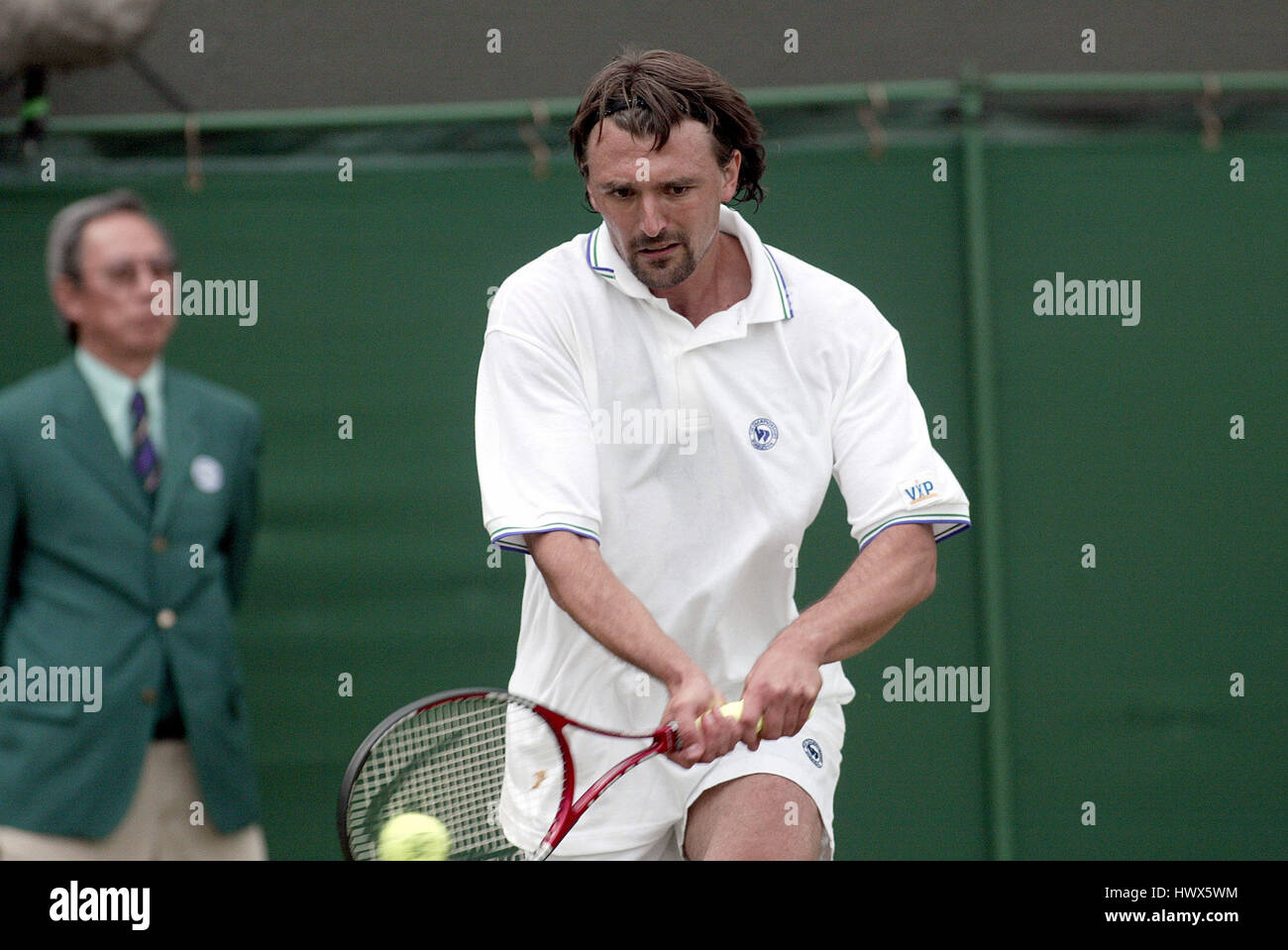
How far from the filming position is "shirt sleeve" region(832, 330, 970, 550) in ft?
8.89

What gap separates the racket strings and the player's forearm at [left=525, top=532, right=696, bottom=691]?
196 mm

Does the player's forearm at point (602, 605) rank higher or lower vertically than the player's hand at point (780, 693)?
higher

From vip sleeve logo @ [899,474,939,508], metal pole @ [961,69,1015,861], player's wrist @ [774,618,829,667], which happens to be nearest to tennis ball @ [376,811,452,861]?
player's wrist @ [774,618,829,667]

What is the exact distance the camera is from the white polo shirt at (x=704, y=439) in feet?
9.09

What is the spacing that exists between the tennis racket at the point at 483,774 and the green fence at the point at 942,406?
1265 mm

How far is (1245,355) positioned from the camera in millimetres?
4059

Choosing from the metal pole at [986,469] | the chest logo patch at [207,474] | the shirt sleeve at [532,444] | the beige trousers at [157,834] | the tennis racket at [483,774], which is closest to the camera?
the tennis racket at [483,774]

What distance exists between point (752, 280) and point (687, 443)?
0.31 meters

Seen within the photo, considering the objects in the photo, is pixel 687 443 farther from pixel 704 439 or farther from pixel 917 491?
pixel 917 491

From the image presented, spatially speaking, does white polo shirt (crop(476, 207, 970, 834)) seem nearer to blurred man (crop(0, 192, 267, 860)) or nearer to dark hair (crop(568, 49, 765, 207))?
dark hair (crop(568, 49, 765, 207))

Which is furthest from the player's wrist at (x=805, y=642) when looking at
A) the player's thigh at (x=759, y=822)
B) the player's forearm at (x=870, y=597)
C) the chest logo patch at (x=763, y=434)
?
the chest logo patch at (x=763, y=434)

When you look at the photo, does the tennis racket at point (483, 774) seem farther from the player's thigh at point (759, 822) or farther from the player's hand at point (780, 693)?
the player's thigh at point (759, 822)
